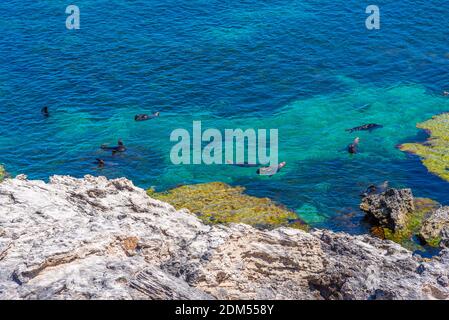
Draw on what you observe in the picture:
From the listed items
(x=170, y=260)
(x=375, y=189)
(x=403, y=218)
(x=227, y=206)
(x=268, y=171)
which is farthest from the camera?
(x=268, y=171)

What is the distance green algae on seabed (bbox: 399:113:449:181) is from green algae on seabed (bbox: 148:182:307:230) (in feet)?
54.0

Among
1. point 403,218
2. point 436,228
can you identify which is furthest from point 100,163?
point 436,228

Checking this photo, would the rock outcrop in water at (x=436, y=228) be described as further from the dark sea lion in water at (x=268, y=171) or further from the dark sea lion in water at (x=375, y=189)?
the dark sea lion in water at (x=268, y=171)

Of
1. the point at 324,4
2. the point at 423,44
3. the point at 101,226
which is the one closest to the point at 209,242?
the point at 101,226

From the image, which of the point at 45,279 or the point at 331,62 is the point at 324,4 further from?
the point at 45,279

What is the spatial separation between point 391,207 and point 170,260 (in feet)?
74.7

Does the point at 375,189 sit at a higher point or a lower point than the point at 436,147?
lower

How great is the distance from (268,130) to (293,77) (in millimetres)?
13840

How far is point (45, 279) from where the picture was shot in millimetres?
26750

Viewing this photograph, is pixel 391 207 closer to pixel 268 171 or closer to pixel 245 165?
pixel 268 171

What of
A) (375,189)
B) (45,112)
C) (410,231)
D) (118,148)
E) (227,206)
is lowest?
(410,231)

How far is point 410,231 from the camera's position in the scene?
47.8 m

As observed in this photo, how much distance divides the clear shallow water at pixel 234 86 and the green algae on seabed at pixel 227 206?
151 centimetres

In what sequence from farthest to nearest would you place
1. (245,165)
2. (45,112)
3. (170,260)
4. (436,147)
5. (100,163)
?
(45,112)
(436,147)
(100,163)
(245,165)
(170,260)
